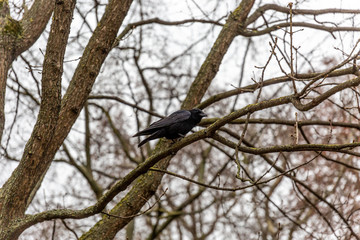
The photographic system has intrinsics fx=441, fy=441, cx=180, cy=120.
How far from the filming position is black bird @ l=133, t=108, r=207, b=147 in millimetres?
5004

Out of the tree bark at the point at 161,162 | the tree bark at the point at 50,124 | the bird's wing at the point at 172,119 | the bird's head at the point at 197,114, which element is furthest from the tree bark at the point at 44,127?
the bird's head at the point at 197,114

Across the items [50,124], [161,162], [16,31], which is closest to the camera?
[50,124]

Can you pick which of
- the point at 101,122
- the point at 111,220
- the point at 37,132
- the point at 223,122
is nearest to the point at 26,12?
the point at 37,132

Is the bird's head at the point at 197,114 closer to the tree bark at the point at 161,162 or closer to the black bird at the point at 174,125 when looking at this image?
the black bird at the point at 174,125

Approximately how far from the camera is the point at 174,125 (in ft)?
16.6

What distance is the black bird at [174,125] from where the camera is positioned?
16.4 feet

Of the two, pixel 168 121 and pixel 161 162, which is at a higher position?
pixel 168 121

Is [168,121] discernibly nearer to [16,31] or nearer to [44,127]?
[44,127]

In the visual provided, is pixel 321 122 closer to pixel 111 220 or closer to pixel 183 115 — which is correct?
pixel 183 115

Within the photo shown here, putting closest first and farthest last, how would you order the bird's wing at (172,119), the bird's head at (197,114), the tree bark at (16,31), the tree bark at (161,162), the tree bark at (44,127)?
the tree bark at (44,127) → the tree bark at (161,162) → the bird's wing at (172,119) → the tree bark at (16,31) → the bird's head at (197,114)

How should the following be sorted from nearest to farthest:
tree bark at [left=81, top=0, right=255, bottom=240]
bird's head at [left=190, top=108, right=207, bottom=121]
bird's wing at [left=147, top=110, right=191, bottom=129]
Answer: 1. tree bark at [left=81, top=0, right=255, bottom=240]
2. bird's wing at [left=147, top=110, right=191, bottom=129]
3. bird's head at [left=190, top=108, right=207, bottom=121]

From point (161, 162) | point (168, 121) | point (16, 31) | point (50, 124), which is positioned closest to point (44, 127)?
point (50, 124)

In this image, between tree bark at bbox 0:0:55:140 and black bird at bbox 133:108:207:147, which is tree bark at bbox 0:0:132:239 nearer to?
black bird at bbox 133:108:207:147

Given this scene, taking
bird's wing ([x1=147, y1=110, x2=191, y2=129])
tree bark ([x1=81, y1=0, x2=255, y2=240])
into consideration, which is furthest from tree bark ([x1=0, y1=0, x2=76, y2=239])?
bird's wing ([x1=147, y1=110, x2=191, y2=129])
